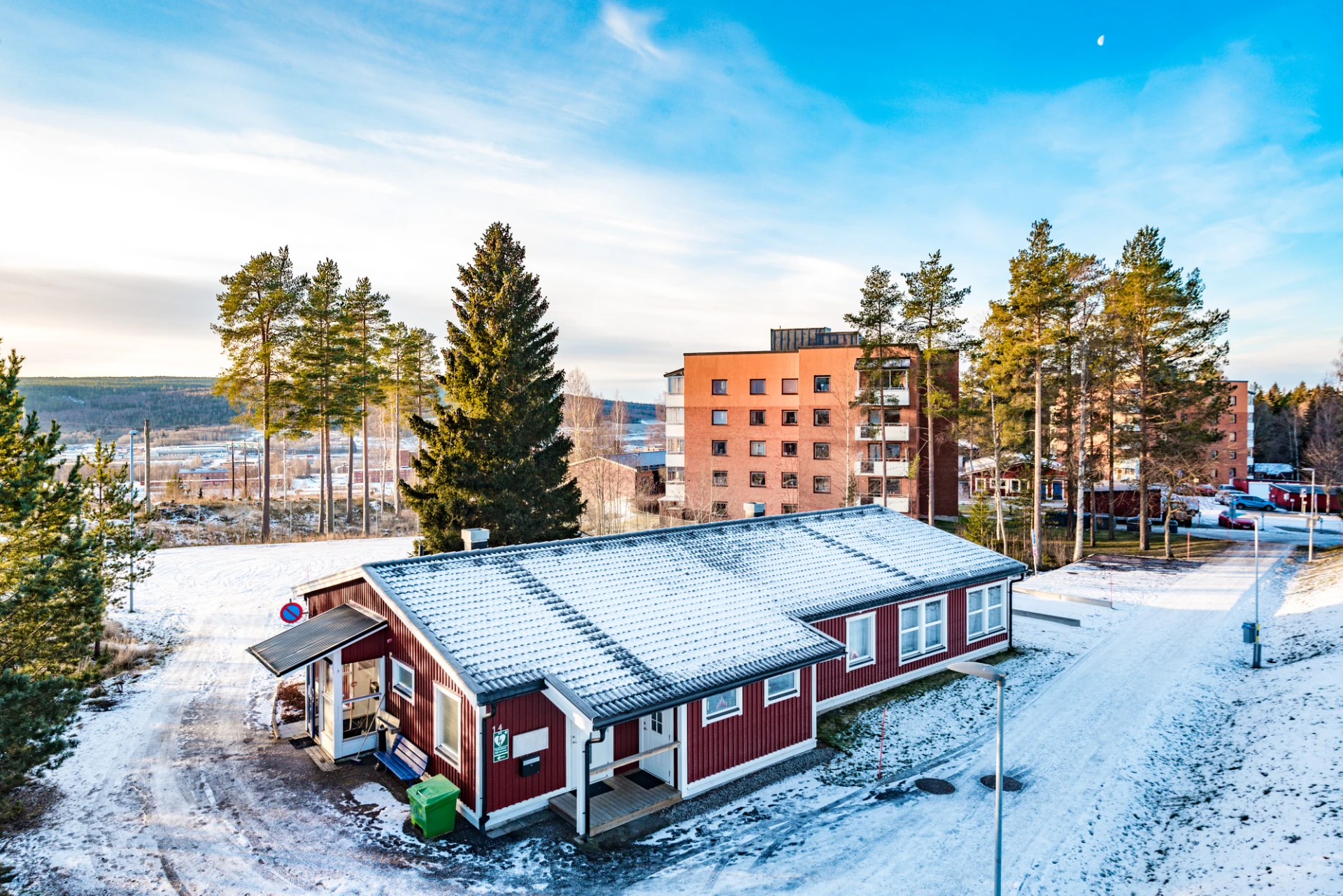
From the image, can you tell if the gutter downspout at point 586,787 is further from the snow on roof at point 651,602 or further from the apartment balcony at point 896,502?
the apartment balcony at point 896,502

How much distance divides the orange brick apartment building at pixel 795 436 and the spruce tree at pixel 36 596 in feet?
135

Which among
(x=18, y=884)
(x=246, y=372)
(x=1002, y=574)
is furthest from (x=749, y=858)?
(x=246, y=372)

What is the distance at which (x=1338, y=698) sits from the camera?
1669 cm

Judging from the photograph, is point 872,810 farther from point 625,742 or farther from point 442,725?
point 442,725

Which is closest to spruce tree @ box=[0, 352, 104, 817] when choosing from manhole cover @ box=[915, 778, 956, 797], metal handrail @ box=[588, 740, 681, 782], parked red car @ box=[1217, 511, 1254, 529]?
metal handrail @ box=[588, 740, 681, 782]

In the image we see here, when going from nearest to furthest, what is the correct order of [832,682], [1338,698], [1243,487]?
[1338,698], [832,682], [1243,487]

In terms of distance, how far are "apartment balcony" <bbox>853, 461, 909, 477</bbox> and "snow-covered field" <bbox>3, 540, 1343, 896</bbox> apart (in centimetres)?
2751

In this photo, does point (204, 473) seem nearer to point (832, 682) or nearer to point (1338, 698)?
point (832, 682)

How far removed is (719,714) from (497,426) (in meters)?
17.8

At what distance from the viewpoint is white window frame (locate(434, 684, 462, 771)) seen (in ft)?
42.8

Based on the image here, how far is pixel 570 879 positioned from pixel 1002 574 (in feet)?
55.5

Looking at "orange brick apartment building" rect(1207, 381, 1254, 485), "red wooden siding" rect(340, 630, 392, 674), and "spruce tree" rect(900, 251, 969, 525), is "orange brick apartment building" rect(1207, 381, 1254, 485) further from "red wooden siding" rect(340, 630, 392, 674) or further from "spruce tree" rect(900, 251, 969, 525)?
"red wooden siding" rect(340, 630, 392, 674)

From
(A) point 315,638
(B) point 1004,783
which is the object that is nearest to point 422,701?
(A) point 315,638

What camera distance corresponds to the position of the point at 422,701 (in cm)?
1427
